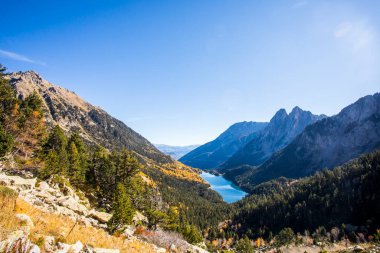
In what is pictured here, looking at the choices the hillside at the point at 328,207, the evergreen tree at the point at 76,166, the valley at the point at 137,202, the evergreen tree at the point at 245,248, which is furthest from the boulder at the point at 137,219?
the hillside at the point at 328,207

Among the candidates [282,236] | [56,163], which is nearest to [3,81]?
[56,163]

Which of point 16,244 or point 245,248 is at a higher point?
point 16,244

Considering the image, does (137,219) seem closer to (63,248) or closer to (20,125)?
(20,125)

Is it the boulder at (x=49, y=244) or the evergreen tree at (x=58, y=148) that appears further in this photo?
the evergreen tree at (x=58, y=148)

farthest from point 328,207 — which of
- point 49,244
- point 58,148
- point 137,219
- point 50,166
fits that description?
point 49,244

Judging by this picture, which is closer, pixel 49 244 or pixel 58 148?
pixel 49 244

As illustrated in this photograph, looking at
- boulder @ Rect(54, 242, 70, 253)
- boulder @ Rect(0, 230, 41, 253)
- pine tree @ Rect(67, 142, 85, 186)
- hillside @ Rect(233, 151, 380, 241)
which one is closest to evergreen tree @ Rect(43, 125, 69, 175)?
pine tree @ Rect(67, 142, 85, 186)

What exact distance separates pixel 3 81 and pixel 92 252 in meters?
51.0

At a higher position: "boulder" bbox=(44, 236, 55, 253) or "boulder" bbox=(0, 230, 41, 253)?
"boulder" bbox=(0, 230, 41, 253)

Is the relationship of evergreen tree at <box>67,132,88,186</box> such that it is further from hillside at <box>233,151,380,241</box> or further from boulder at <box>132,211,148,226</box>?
hillside at <box>233,151,380,241</box>

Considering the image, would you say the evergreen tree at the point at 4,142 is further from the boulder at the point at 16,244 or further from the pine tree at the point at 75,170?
the boulder at the point at 16,244

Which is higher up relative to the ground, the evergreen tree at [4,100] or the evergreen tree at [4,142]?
the evergreen tree at [4,100]

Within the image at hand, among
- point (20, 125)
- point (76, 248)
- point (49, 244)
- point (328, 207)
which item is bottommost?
point (328, 207)

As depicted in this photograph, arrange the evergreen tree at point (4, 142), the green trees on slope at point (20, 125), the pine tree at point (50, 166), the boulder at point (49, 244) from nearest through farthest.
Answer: the boulder at point (49, 244) < the evergreen tree at point (4, 142) < the pine tree at point (50, 166) < the green trees on slope at point (20, 125)
